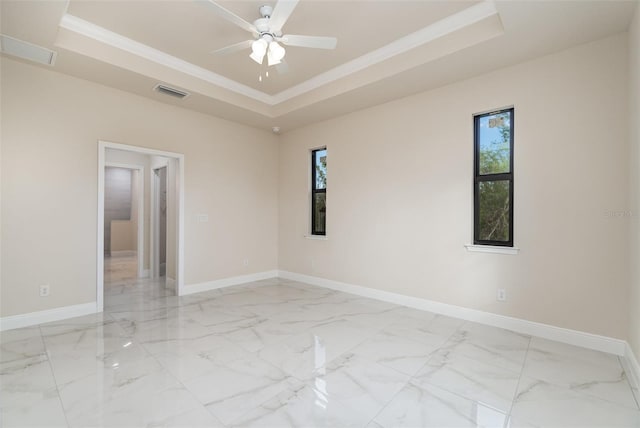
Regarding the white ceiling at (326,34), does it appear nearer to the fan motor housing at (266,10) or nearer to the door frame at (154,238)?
the fan motor housing at (266,10)

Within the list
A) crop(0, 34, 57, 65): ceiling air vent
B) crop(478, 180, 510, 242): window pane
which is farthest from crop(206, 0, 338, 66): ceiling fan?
crop(478, 180, 510, 242): window pane

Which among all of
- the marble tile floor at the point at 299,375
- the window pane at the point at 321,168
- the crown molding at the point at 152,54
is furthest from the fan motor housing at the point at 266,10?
the marble tile floor at the point at 299,375

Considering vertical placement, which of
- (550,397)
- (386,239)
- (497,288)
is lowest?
(550,397)

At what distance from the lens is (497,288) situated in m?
3.32

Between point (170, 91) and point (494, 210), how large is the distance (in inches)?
172

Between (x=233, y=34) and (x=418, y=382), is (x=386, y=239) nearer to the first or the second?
(x=418, y=382)

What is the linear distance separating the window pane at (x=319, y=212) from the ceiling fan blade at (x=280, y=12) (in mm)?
3100

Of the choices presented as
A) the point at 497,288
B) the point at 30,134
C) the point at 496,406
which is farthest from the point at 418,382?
the point at 30,134

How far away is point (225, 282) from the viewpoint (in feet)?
16.9

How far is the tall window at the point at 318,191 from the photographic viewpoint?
5402mm

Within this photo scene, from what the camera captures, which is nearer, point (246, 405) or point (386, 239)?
point (246, 405)

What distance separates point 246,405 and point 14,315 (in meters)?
3.09

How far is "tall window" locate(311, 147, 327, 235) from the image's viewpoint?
17.7 feet

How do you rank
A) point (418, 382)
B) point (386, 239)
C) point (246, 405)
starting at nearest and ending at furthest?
point (246, 405), point (418, 382), point (386, 239)
